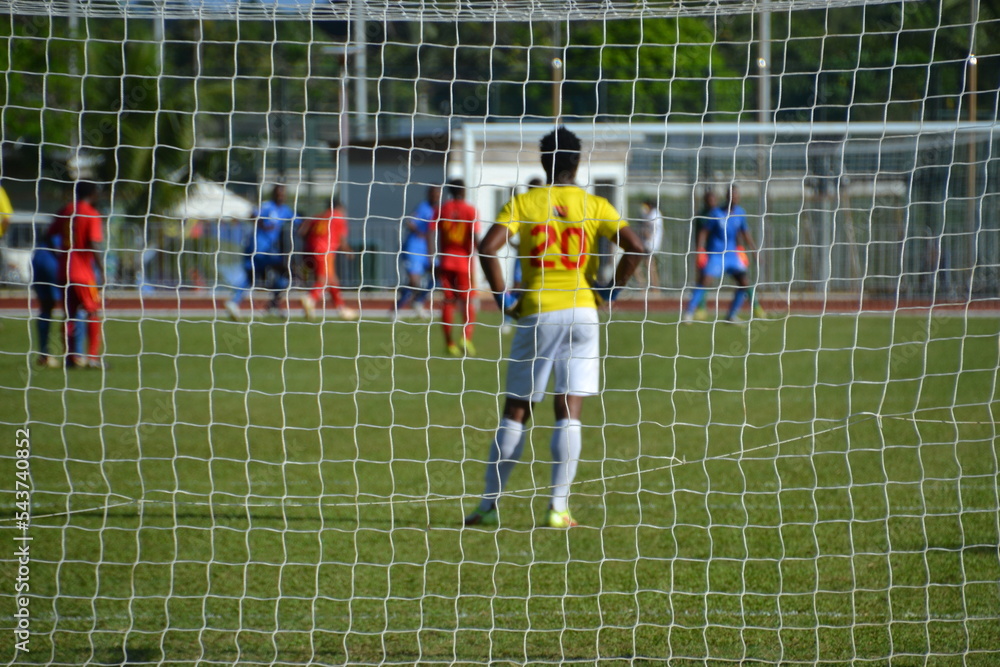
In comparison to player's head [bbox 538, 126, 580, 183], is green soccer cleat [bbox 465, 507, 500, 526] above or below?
below

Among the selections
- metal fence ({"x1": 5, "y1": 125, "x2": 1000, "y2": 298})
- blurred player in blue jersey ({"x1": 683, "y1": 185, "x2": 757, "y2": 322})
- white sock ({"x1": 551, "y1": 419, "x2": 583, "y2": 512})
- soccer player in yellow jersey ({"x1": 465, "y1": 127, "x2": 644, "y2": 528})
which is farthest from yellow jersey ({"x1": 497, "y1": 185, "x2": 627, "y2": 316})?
metal fence ({"x1": 5, "y1": 125, "x2": 1000, "y2": 298})

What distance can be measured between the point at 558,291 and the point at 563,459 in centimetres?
82

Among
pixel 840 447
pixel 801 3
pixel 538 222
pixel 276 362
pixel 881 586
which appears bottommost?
pixel 276 362

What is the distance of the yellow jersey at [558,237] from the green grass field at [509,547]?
0.49 meters

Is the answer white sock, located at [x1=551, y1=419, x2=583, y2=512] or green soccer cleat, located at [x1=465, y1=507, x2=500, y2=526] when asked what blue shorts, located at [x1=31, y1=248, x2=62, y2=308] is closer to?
green soccer cleat, located at [x1=465, y1=507, x2=500, y2=526]

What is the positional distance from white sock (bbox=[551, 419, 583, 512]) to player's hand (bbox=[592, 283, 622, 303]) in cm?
61

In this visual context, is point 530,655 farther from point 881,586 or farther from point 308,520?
point 308,520

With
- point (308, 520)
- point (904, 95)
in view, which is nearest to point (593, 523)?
point (308, 520)

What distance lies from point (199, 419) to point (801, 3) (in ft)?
18.1

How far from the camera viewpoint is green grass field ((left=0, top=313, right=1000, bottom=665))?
3.51 meters

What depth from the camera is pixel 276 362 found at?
1126 centimetres

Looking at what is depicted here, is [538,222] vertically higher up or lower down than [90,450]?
higher up

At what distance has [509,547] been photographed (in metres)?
4.57

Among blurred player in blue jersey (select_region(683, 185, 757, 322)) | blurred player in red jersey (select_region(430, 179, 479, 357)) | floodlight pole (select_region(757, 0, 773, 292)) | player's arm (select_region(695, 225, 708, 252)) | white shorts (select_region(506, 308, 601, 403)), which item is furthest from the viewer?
player's arm (select_region(695, 225, 708, 252))
